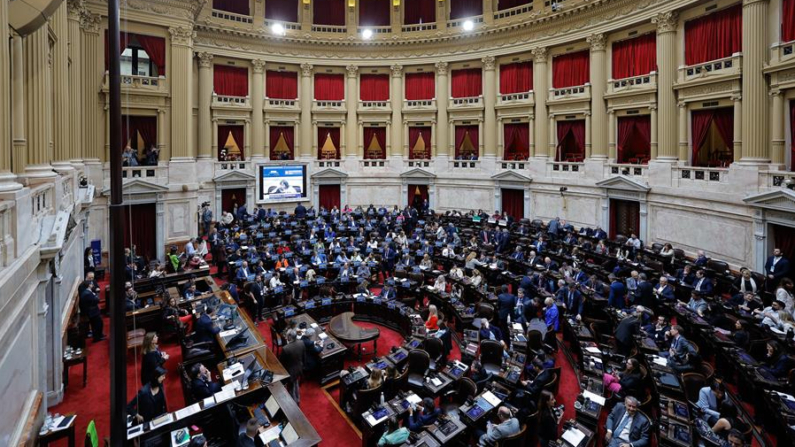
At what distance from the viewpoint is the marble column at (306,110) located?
28812mm

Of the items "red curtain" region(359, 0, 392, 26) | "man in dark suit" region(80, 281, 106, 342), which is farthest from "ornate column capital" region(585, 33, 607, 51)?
"man in dark suit" region(80, 281, 106, 342)

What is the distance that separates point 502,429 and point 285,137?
2486 centimetres

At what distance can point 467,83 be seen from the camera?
93.0ft

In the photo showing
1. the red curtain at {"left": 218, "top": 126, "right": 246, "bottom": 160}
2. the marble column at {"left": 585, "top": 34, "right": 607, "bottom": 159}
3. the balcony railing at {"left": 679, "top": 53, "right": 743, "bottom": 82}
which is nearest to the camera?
the balcony railing at {"left": 679, "top": 53, "right": 743, "bottom": 82}

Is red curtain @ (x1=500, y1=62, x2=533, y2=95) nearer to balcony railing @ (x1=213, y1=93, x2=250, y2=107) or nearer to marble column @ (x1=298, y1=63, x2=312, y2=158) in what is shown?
marble column @ (x1=298, y1=63, x2=312, y2=158)

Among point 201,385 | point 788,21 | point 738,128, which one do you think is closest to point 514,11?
point 788,21

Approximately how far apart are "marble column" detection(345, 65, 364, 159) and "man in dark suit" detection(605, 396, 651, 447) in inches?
951

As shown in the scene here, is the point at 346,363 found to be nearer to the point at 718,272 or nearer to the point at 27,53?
the point at 27,53

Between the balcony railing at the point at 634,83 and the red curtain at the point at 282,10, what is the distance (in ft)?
61.3

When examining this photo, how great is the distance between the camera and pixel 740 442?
21.4ft

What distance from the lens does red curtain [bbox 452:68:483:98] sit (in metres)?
28.0

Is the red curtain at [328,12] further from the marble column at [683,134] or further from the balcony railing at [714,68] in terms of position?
the marble column at [683,134]

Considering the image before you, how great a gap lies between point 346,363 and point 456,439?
491cm

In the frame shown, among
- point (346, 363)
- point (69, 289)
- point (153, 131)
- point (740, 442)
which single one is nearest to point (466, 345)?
point (346, 363)
